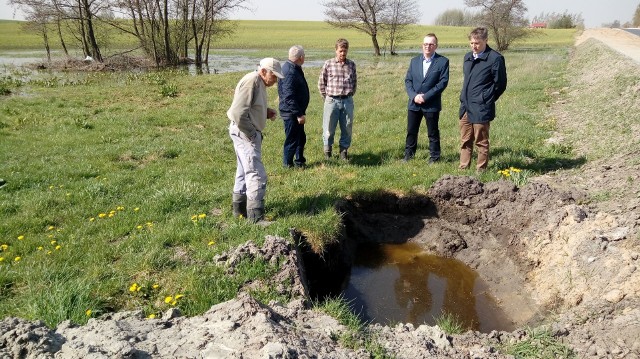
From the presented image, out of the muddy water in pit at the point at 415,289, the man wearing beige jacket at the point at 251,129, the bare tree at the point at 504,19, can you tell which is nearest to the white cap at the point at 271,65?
the man wearing beige jacket at the point at 251,129

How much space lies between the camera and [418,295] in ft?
17.3

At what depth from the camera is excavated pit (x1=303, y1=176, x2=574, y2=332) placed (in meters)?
5.00

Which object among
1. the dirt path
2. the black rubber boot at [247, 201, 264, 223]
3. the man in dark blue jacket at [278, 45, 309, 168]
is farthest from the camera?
the dirt path

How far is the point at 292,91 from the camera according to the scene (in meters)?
7.04

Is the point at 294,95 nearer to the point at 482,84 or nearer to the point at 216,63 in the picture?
the point at 482,84

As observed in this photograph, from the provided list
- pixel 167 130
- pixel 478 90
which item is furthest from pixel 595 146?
pixel 167 130

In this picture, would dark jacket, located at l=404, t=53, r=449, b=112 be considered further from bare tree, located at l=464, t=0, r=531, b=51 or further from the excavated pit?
bare tree, located at l=464, t=0, r=531, b=51

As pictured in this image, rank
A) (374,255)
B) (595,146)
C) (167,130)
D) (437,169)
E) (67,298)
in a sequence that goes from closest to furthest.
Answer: (67,298) → (374,255) → (437,169) → (595,146) → (167,130)

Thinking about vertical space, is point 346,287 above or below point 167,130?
below

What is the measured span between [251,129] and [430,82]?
359cm

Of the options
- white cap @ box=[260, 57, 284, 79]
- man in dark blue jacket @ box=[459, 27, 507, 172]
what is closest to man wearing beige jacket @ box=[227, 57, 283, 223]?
white cap @ box=[260, 57, 284, 79]

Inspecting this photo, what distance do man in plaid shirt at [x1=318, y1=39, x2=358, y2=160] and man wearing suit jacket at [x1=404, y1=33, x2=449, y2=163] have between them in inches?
42.3

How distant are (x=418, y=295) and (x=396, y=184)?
2083mm

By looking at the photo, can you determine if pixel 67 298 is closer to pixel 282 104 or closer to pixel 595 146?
pixel 282 104
